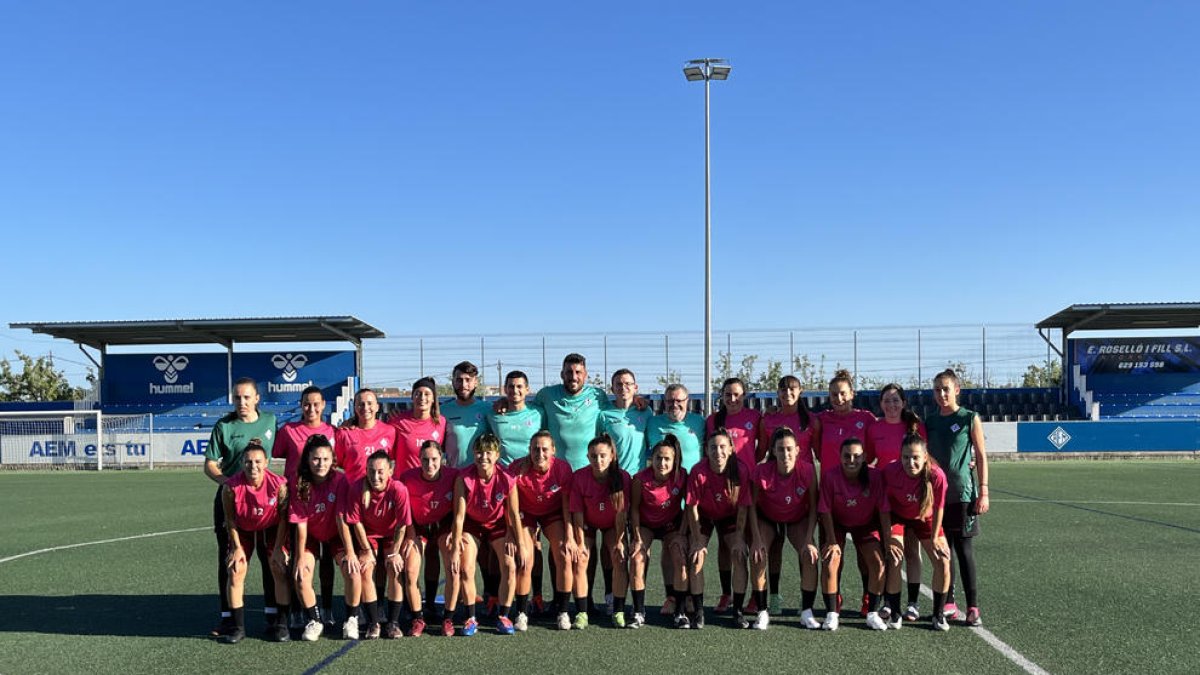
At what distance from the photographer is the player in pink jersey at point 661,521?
5902mm

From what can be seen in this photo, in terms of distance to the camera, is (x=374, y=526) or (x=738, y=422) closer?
(x=374, y=526)

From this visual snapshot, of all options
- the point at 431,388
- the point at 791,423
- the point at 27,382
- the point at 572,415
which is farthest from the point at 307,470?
the point at 27,382

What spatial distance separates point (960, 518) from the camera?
19.5 feet

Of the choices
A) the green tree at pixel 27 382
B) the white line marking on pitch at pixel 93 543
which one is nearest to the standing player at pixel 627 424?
the white line marking on pitch at pixel 93 543

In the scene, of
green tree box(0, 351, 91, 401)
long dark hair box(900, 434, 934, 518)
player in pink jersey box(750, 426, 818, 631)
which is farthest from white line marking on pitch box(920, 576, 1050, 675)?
green tree box(0, 351, 91, 401)

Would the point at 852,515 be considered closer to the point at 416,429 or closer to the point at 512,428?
the point at 512,428

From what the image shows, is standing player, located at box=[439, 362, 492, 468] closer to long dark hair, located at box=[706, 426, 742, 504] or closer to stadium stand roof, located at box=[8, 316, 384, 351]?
long dark hair, located at box=[706, 426, 742, 504]

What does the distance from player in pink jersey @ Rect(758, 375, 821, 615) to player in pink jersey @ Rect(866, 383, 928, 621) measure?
44cm

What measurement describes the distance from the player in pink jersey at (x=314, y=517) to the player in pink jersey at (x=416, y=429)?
2.11 ft

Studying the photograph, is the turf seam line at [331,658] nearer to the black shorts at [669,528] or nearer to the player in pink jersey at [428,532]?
the player in pink jersey at [428,532]

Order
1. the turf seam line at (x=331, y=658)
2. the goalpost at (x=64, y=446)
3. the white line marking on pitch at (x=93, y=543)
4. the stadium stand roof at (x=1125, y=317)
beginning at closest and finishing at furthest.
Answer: the turf seam line at (x=331, y=658), the white line marking on pitch at (x=93, y=543), the goalpost at (x=64, y=446), the stadium stand roof at (x=1125, y=317)

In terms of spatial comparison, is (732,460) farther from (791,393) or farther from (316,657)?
(316,657)

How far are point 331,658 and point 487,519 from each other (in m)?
1.28

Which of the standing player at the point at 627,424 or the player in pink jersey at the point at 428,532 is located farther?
the standing player at the point at 627,424
